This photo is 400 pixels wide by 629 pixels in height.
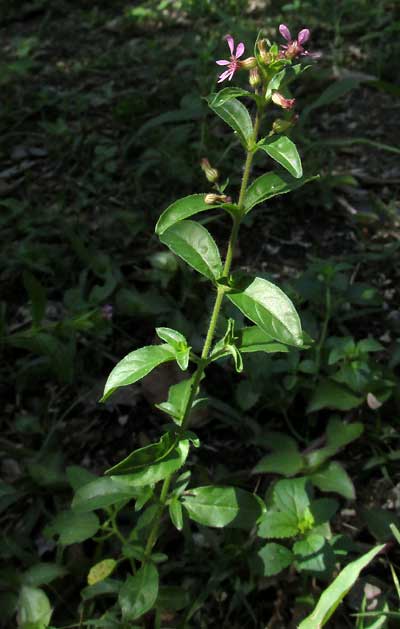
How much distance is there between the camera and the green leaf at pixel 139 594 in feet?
4.77

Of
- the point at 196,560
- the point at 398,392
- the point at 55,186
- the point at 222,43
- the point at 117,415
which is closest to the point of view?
the point at 196,560

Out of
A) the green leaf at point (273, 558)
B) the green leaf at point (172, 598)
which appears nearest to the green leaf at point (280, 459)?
the green leaf at point (273, 558)

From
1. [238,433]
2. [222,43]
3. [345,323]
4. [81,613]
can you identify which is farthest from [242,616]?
[222,43]

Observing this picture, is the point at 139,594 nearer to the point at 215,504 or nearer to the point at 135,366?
the point at 215,504

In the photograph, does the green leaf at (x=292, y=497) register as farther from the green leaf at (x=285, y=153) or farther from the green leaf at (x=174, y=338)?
the green leaf at (x=285, y=153)

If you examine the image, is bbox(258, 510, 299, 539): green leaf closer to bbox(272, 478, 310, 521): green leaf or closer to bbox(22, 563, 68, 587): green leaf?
bbox(272, 478, 310, 521): green leaf

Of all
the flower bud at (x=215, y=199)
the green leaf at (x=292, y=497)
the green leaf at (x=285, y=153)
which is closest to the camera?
the green leaf at (x=285, y=153)

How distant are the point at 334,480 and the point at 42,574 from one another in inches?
32.8

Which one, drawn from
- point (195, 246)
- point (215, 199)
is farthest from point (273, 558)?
point (215, 199)

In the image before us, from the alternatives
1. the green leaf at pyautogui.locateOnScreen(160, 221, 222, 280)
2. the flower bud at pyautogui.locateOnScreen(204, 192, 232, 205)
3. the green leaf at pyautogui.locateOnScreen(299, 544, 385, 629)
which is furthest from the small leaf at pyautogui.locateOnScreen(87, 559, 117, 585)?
the flower bud at pyautogui.locateOnScreen(204, 192, 232, 205)

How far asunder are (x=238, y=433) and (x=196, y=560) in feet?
1.51

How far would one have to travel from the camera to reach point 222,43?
371cm

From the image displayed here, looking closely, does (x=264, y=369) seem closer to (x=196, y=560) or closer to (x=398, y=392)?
(x=398, y=392)

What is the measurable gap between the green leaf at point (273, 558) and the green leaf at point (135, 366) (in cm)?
63
